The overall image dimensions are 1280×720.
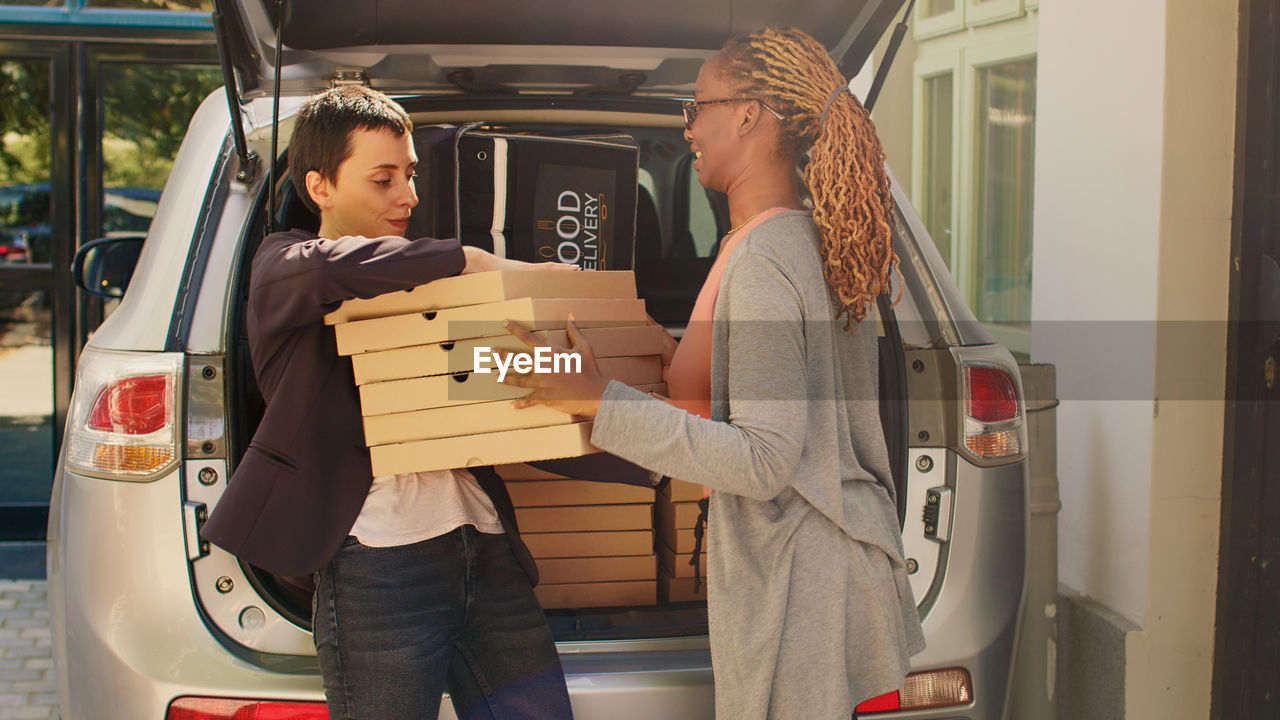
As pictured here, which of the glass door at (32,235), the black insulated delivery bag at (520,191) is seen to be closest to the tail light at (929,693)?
the black insulated delivery bag at (520,191)

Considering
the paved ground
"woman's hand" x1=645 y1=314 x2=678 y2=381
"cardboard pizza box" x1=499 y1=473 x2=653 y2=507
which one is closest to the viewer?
"woman's hand" x1=645 y1=314 x2=678 y2=381

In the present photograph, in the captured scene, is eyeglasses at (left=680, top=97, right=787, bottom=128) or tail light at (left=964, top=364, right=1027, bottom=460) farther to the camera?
tail light at (left=964, top=364, right=1027, bottom=460)

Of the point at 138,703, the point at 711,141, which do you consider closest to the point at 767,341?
the point at 711,141

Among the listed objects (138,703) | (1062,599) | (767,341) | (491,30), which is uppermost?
(491,30)

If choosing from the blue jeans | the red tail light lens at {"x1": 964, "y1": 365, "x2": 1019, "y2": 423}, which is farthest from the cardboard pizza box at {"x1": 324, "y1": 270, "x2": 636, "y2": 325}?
the red tail light lens at {"x1": 964, "y1": 365, "x2": 1019, "y2": 423}

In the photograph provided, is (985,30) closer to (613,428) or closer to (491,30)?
(491,30)

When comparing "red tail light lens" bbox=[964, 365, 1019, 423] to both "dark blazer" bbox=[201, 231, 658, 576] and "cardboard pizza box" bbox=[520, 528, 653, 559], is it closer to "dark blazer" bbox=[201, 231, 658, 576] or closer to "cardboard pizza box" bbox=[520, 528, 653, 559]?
"cardboard pizza box" bbox=[520, 528, 653, 559]

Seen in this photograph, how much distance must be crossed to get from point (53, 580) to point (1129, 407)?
2724mm

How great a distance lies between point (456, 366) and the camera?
166cm

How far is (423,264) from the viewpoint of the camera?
5.27 feet

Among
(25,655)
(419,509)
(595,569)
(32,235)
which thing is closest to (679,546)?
(595,569)

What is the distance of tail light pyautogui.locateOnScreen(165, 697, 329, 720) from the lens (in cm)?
181

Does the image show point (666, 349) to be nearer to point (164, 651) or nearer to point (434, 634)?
point (434, 634)

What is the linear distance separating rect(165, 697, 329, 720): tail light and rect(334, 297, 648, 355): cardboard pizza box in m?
0.63
